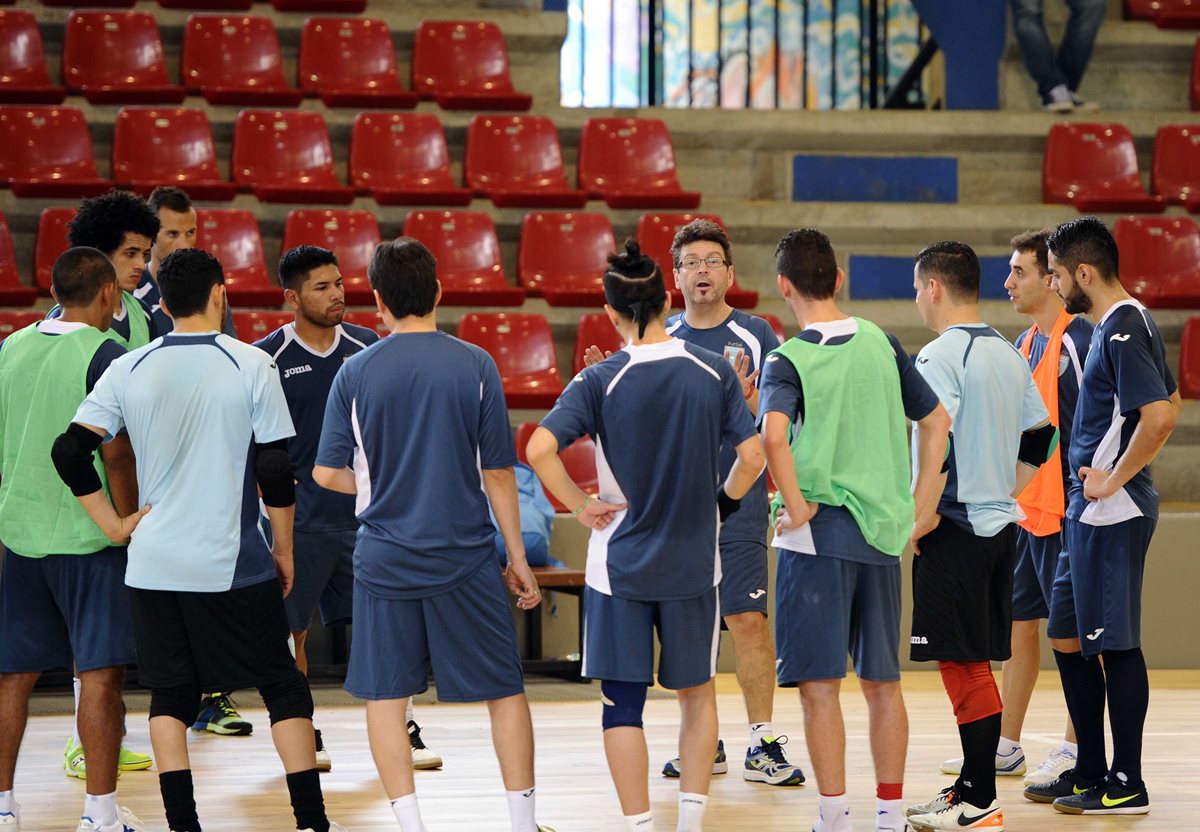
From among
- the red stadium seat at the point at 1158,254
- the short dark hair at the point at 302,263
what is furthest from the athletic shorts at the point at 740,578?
the red stadium seat at the point at 1158,254

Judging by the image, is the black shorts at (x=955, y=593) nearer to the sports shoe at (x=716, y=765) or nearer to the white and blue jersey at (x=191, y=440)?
the sports shoe at (x=716, y=765)

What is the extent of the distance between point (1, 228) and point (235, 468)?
15.5 ft

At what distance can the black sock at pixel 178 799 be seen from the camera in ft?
12.1

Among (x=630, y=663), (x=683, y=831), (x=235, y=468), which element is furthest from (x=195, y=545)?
(x=683, y=831)

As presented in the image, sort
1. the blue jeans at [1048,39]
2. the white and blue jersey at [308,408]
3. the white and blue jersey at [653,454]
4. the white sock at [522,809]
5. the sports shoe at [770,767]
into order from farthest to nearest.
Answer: the blue jeans at [1048,39]
the white and blue jersey at [308,408]
the sports shoe at [770,767]
the white sock at [522,809]
the white and blue jersey at [653,454]

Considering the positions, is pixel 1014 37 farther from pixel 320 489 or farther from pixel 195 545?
pixel 195 545

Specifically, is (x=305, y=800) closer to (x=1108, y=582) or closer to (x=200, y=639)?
(x=200, y=639)

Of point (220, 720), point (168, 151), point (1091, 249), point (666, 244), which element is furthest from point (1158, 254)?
point (220, 720)

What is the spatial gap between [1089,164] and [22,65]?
675 cm

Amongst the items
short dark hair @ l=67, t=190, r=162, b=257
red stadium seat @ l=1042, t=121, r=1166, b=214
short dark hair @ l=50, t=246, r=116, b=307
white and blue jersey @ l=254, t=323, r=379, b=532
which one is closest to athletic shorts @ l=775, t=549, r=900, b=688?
white and blue jersey @ l=254, t=323, r=379, b=532

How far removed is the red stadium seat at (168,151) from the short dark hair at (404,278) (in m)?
4.85

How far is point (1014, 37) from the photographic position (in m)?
10.1

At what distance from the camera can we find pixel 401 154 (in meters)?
8.66

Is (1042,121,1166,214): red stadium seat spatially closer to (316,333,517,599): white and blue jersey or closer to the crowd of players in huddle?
the crowd of players in huddle
